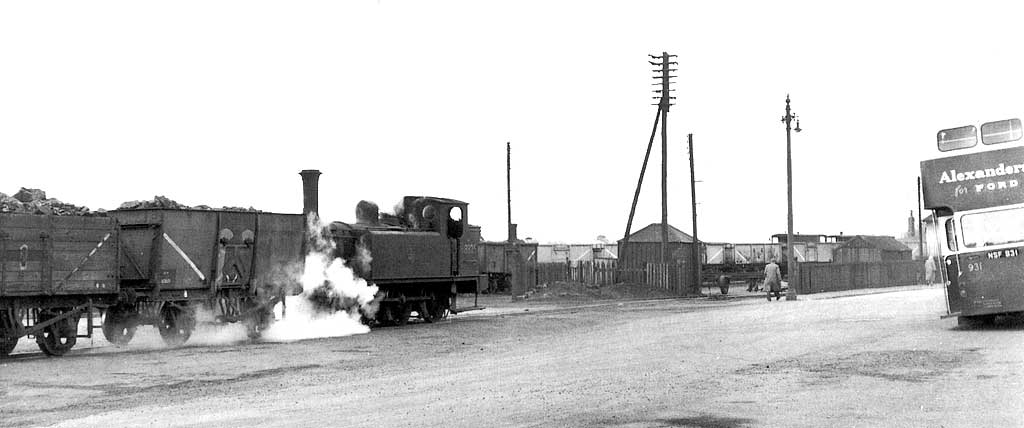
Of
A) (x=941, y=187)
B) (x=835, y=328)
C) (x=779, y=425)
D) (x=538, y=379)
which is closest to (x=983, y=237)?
(x=941, y=187)

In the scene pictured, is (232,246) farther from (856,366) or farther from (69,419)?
(856,366)

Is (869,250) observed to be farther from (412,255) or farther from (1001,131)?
(1001,131)

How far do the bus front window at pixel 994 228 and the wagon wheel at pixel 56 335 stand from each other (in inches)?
604

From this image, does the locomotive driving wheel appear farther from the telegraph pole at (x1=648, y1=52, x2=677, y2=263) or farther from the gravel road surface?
the telegraph pole at (x1=648, y1=52, x2=677, y2=263)

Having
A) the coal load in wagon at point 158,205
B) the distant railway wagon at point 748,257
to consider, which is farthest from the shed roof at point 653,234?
the coal load in wagon at point 158,205

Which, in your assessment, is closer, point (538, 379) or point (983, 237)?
point (538, 379)

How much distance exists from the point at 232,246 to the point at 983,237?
13.8 m

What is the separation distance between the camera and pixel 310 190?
73.2 feet

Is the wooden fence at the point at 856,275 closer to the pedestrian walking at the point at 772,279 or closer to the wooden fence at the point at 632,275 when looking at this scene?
the wooden fence at the point at 632,275

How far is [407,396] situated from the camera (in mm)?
10484

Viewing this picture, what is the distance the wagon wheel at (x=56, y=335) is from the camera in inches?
624

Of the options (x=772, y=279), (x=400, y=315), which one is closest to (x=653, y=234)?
(x=772, y=279)

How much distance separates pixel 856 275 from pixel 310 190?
37158 mm

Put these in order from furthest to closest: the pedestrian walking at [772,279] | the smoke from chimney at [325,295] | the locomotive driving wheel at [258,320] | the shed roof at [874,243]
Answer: the shed roof at [874,243] → the pedestrian walking at [772,279] → the smoke from chimney at [325,295] → the locomotive driving wheel at [258,320]
